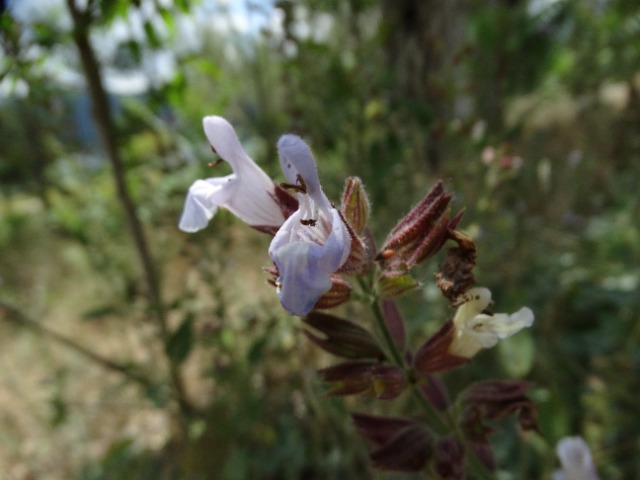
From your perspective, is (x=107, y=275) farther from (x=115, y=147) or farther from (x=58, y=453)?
(x=58, y=453)

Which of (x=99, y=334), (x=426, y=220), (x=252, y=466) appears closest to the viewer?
(x=426, y=220)

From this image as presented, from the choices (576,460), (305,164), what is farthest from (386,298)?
(576,460)

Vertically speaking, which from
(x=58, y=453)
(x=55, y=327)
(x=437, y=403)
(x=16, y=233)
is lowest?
(x=437, y=403)

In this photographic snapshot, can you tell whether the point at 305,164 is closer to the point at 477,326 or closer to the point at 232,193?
the point at 232,193

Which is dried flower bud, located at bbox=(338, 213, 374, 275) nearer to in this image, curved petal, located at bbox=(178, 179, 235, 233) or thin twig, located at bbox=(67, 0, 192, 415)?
curved petal, located at bbox=(178, 179, 235, 233)

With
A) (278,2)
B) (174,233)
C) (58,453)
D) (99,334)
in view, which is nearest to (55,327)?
(99,334)

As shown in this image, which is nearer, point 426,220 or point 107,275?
point 426,220

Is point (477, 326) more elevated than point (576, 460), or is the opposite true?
point (477, 326)
